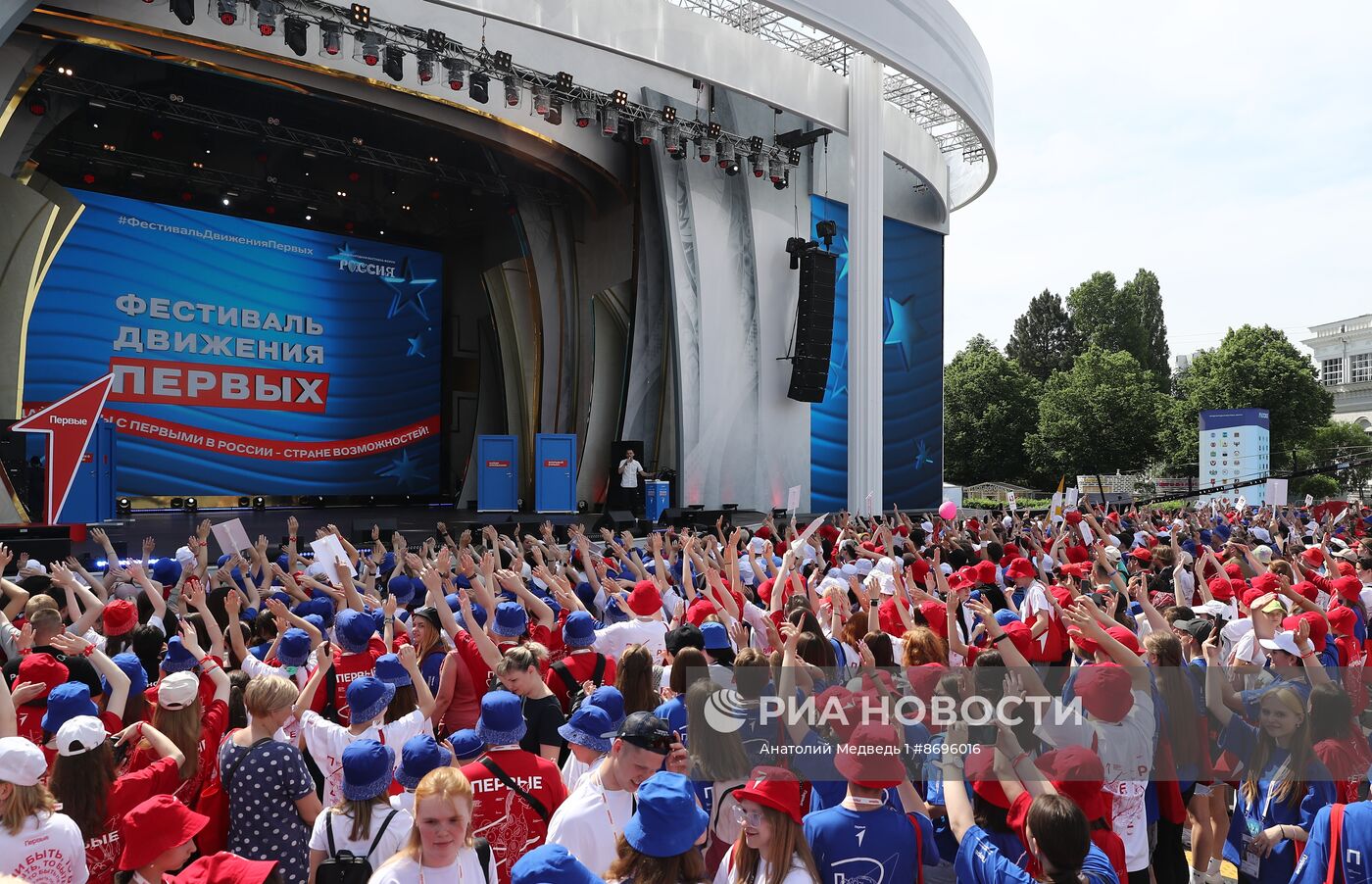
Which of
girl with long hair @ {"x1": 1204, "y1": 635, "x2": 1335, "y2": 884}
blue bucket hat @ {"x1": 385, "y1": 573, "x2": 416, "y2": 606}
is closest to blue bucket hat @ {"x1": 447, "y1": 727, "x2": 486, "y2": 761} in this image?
girl with long hair @ {"x1": 1204, "y1": 635, "x2": 1335, "y2": 884}

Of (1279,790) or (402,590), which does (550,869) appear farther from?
(402,590)

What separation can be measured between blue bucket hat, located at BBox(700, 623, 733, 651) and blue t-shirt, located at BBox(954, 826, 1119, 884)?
2258mm

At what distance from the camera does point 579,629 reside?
16.3 feet

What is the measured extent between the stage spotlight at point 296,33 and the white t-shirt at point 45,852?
13595 millimetres

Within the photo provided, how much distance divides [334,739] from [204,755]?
0.60 meters

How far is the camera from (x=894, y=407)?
2541 centimetres

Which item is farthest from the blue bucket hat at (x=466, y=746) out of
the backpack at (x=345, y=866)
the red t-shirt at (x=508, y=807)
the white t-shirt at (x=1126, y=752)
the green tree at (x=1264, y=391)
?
the green tree at (x=1264, y=391)

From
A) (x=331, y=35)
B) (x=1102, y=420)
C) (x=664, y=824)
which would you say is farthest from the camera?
(x=1102, y=420)

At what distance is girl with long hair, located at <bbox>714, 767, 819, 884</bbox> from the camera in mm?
2600

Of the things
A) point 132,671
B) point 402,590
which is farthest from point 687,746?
point 402,590

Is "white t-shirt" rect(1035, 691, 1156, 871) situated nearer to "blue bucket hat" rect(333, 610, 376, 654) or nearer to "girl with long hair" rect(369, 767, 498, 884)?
"girl with long hair" rect(369, 767, 498, 884)

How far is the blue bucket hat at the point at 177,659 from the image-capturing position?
4.81 m

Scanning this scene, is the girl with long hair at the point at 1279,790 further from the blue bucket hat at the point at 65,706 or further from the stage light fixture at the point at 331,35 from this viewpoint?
the stage light fixture at the point at 331,35

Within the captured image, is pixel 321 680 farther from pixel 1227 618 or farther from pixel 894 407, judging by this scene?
pixel 894 407
